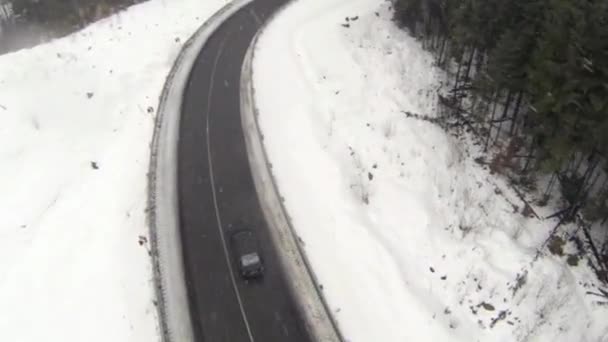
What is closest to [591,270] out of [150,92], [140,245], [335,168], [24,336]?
[335,168]

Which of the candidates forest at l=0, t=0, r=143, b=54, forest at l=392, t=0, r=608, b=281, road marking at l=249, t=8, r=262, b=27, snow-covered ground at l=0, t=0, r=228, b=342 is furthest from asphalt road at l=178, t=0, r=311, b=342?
forest at l=0, t=0, r=143, b=54

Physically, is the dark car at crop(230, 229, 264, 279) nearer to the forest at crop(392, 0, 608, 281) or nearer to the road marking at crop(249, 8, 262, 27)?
the forest at crop(392, 0, 608, 281)

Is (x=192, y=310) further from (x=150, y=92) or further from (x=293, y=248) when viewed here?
(x=150, y=92)

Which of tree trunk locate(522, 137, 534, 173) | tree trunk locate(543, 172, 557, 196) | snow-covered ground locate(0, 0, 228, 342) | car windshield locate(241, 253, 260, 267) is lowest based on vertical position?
tree trunk locate(543, 172, 557, 196)

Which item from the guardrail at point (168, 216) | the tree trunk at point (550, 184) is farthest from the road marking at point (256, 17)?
the tree trunk at point (550, 184)

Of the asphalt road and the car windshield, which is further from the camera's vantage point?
the car windshield

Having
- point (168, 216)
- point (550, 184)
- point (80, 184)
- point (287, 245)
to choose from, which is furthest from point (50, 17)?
point (550, 184)

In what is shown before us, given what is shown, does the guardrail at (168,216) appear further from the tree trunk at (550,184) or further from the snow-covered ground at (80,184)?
the tree trunk at (550,184)

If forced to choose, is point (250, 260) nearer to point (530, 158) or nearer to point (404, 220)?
point (404, 220)
